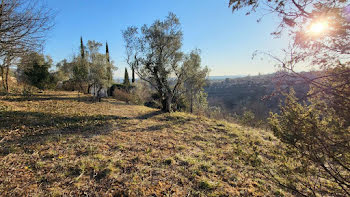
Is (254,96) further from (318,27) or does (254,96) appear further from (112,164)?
(112,164)

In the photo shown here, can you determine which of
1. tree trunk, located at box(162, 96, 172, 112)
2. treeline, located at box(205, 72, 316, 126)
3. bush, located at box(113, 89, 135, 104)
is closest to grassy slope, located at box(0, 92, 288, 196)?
treeline, located at box(205, 72, 316, 126)

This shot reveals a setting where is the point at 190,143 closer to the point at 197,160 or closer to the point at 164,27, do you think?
the point at 197,160

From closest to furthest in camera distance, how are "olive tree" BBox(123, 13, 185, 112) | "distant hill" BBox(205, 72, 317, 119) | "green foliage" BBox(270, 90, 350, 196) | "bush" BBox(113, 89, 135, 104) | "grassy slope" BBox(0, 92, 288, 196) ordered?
1. "green foliage" BBox(270, 90, 350, 196)
2. "grassy slope" BBox(0, 92, 288, 196)
3. "distant hill" BBox(205, 72, 317, 119)
4. "olive tree" BBox(123, 13, 185, 112)
5. "bush" BBox(113, 89, 135, 104)

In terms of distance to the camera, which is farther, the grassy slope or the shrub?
the shrub

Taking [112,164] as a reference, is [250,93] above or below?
above

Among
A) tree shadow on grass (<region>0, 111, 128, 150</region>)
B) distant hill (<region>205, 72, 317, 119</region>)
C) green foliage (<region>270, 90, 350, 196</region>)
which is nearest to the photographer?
green foliage (<region>270, 90, 350, 196</region>)

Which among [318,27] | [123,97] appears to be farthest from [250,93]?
[318,27]

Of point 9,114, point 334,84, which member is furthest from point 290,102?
point 9,114

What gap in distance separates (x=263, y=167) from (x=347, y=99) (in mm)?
2946

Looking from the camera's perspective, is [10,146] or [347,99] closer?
[347,99]

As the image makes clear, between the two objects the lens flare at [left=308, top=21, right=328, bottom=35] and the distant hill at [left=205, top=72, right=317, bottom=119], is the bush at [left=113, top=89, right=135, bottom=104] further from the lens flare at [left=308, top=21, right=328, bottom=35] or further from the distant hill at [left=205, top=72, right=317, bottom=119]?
the lens flare at [left=308, top=21, right=328, bottom=35]

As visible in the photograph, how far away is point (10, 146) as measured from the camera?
3.50 m

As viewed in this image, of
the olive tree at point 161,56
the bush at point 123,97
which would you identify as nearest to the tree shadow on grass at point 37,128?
the olive tree at point 161,56

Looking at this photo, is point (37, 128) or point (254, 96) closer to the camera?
point (37, 128)
